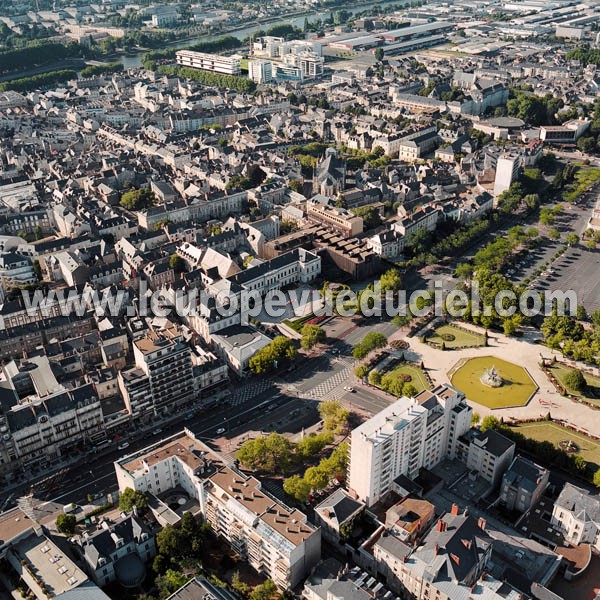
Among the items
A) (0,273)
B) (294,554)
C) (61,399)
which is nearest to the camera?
(294,554)

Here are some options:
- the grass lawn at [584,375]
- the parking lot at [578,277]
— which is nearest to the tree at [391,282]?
the parking lot at [578,277]

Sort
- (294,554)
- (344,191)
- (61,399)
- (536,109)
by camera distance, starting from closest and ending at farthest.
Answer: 1. (294,554)
2. (61,399)
3. (344,191)
4. (536,109)

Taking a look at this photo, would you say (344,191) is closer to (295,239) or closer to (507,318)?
(295,239)

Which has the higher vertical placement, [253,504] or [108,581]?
[253,504]

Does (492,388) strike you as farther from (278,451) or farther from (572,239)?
(572,239)

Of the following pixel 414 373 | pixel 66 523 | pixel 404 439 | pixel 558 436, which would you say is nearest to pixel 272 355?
pixel 414 373

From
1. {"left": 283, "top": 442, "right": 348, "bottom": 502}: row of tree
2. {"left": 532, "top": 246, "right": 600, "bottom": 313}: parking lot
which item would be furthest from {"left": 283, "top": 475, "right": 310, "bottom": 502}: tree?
{"left": 532, "top": 246, "right": 600, "bottom": 313}: parking lot

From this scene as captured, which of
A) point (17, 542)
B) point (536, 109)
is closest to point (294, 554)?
point (17, 542)
